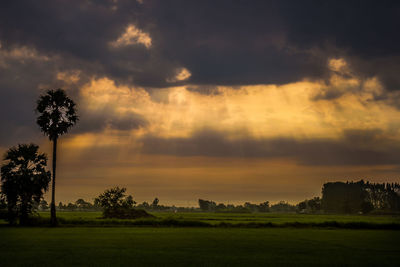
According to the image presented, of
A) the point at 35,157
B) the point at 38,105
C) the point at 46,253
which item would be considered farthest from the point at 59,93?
the point at 46,253

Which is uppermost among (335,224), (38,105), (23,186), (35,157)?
(38,105)

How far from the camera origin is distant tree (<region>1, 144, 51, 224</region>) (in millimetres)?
73250

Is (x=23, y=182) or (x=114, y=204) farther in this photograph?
(x=114, y=204)

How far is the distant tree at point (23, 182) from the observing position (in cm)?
7325

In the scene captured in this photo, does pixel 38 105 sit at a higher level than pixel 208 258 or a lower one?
higher

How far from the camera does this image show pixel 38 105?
75938 millimetres

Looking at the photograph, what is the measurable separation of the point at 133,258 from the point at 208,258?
484cm

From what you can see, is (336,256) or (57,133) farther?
(57,133)

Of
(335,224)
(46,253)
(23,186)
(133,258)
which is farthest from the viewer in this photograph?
(335,224)

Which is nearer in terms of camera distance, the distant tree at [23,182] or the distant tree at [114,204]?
the distant tree at [23,182]

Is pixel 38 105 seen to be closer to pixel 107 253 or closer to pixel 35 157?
pixel 35 157

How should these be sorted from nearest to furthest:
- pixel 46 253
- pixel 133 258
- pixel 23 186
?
1. pixel 133 258
2. pixel 46 253
3. pixel 23 186

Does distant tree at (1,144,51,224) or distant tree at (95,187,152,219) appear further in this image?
distant tree at (95,187,152,219)

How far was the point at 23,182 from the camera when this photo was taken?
73500mm
